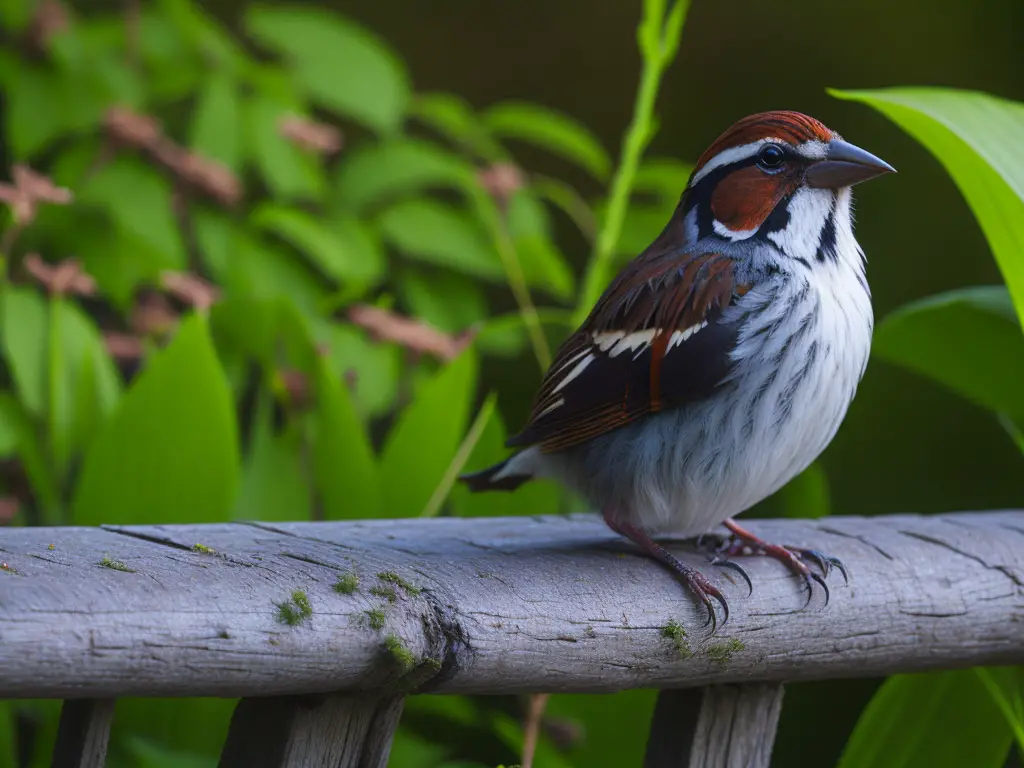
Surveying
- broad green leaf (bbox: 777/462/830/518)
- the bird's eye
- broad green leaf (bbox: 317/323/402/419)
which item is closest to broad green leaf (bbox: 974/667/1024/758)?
broad green leaf (bbox: 777/462/830/518)

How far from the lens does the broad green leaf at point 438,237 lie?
271 cm

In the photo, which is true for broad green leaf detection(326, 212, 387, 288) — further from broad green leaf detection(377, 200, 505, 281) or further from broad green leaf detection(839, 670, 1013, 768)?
broad green leaf detection(839, 670, 1013, 768)

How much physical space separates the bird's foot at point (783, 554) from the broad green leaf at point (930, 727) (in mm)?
381

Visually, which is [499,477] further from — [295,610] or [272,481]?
[295,610]

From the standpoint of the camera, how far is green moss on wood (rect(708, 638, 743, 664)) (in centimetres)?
148

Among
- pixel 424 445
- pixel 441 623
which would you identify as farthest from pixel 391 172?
pixel 441 623

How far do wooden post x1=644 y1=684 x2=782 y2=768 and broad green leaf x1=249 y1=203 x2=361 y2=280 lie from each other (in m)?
1.10

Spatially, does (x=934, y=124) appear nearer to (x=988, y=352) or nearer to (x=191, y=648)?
(x=988, y=352)

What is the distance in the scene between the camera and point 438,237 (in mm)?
2734

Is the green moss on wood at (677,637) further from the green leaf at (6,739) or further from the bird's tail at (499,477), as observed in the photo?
the green leaf at (6,739)

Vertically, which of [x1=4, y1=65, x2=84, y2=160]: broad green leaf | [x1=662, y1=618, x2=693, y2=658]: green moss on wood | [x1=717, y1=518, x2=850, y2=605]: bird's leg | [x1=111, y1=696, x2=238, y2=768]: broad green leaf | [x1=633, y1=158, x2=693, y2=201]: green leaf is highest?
[x1=633, y1=158, x2=693, y2=201]: green leaf

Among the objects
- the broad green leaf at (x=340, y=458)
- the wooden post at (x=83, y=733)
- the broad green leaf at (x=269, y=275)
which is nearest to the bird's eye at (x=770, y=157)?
the broad green leaf at (x=340, y=458)

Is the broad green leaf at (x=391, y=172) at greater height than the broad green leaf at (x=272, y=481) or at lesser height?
greater

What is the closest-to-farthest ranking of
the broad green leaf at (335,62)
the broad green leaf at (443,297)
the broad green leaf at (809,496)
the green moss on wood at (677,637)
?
the green moss on wood at (677,637) < the broad green leaf at (809,496) < the broad green leaf at (335,62) < the broad green leaf at (443,297)
